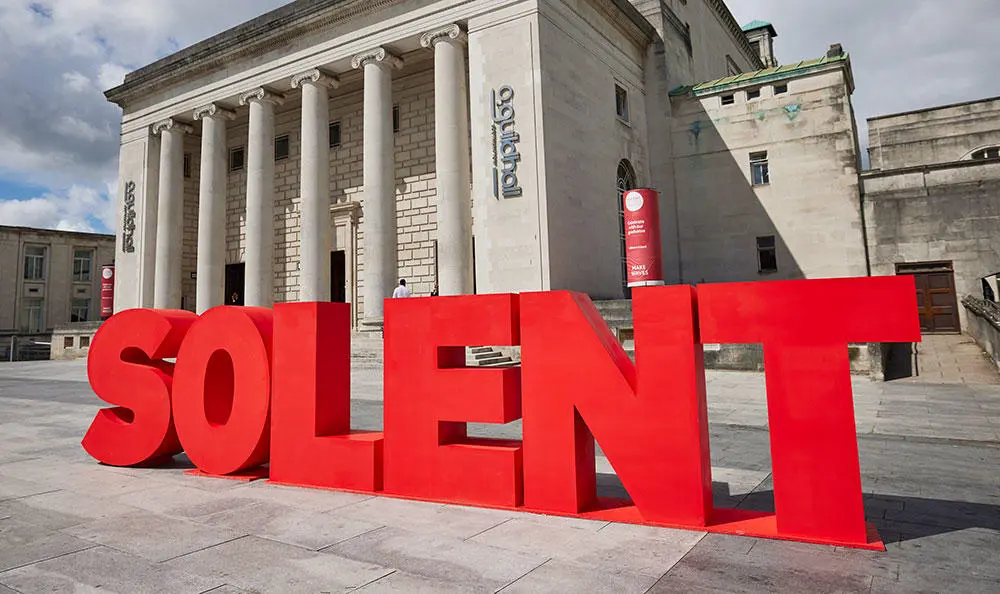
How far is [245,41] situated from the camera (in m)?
23.2

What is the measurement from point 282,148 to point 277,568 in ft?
87.7

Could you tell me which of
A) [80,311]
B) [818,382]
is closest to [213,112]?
[818,382]

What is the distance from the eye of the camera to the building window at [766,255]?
22125 mm

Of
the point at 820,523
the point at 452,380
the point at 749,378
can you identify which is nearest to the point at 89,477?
the point at 452,380

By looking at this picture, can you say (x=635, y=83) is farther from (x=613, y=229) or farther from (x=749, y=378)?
(x=749, y=378)

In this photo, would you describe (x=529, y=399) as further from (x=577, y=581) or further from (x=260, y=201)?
(x=260, y=201)

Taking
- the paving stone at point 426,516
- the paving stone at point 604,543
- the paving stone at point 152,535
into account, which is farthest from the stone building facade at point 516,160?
the paving stone at point 152,535

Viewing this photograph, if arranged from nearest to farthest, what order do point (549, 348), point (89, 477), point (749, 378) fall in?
point (549, 348)
point (89, 477)
point (749, 378)

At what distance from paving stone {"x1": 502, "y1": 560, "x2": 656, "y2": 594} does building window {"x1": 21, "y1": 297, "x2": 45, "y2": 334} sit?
53069 mm

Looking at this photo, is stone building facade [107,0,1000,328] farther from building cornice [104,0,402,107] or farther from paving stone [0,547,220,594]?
paving stone [0,547,220,594]

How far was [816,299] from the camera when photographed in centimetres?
431

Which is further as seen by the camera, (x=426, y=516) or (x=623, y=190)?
(x=623, y=190)

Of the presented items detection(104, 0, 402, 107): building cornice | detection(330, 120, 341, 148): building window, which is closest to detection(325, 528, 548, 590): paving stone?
detection(104, 0, 402, 107): building cornice

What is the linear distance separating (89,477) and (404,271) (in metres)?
17.3
